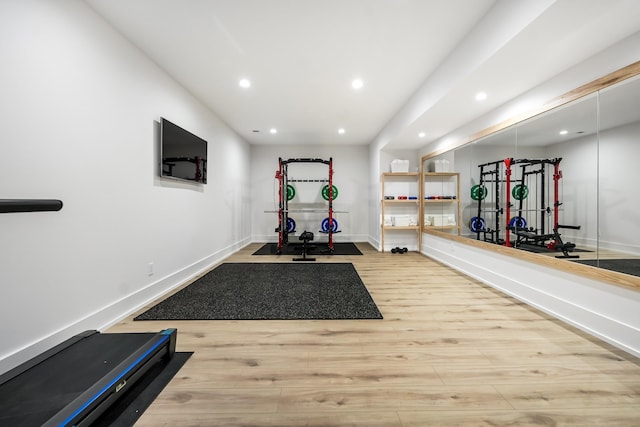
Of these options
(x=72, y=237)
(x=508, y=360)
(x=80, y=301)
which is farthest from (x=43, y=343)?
(x=508, y=360)

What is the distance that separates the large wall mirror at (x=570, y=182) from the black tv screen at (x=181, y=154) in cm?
416

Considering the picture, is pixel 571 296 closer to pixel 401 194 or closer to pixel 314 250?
pixel 401 194

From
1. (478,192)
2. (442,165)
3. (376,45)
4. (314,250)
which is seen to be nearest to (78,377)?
(376,45)

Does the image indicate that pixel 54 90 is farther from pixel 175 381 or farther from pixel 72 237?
pixel 175 381

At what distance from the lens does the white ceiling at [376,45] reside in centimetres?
176

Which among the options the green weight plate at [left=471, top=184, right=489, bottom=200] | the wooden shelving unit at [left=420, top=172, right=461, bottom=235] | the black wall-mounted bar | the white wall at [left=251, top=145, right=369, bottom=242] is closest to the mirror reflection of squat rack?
the green weight plate at [left=471, top=184, right=489, bottom=200]

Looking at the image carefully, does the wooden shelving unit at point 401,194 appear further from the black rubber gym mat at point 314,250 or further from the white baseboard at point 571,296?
the white baseboard at point 571,296

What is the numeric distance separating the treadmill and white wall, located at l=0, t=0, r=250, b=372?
289mm

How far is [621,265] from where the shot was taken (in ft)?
5.90

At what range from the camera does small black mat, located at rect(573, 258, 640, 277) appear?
172 cm

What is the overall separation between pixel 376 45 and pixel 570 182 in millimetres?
2329

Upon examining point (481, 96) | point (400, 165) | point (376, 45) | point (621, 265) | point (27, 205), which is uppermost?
point (376, 45)

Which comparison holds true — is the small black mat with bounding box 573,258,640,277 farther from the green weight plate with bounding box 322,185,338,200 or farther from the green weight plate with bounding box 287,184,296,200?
the green weight plate with bounding box 287,184,296,200

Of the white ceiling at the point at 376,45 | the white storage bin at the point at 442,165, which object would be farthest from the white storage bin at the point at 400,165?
the white ceiling at the point at 376,45
